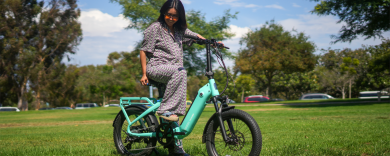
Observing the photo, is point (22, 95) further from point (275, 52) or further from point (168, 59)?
point (168, 59)

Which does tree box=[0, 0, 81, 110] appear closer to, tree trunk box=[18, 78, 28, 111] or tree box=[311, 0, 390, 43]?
tree trunk box=[18, 78, 28, 111]

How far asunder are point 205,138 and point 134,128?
123cm

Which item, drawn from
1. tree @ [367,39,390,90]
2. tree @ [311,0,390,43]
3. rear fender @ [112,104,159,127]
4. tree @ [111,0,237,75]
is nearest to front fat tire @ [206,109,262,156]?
rear fender @ [112,104,159,127]

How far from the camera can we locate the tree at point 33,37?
37875 millimetres

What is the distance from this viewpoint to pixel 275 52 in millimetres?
38094

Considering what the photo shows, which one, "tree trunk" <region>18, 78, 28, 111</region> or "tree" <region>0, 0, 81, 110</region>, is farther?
"tree trunk" <region>18, 78, 28, 111</region>

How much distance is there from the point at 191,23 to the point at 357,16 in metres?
11.7

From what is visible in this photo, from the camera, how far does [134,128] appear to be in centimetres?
423

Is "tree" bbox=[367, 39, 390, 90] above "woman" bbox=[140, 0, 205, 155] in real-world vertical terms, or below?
above

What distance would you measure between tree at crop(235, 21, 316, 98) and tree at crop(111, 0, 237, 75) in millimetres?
19564

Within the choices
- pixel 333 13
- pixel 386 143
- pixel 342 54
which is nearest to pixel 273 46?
Answer: pixel 333 13

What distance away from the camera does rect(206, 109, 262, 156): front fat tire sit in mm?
2990

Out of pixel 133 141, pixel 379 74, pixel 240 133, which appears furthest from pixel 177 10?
pixel 379 74

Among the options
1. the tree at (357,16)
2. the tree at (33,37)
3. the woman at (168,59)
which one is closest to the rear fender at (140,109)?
the woman at (168,59)
